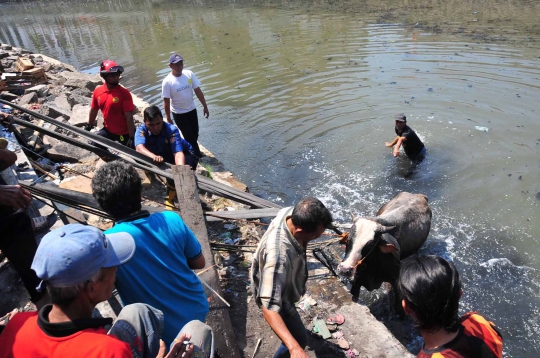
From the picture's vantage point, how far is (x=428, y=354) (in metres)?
2.06

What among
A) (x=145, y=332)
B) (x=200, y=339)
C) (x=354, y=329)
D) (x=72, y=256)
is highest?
(x=72, y=256)

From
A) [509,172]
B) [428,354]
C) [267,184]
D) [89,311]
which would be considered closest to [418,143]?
[509,172]

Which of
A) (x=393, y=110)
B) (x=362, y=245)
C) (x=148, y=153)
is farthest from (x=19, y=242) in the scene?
(x=393, y=110)

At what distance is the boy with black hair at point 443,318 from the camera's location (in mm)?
2025

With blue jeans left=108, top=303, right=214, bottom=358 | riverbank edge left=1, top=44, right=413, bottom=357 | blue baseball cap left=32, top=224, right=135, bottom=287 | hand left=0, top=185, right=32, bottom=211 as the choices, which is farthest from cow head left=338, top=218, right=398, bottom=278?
hand left=0, top=185, right=32, bottom=211

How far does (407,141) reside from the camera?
8.82 meters

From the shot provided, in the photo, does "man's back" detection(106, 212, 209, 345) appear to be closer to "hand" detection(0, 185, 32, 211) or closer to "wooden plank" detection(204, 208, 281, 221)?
"hand" detection(0, 185, 32, 211)

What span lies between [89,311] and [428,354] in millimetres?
1812

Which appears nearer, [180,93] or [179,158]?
[179,158]

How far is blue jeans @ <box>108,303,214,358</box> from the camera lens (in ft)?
6.63

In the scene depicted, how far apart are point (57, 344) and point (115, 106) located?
17.8ft

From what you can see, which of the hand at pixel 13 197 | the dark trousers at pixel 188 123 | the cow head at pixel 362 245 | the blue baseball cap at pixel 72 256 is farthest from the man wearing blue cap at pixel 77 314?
the dark trousers at pixel 188 123

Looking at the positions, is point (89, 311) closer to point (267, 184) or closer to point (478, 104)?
point (267, 184)

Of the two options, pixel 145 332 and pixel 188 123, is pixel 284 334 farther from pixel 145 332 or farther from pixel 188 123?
pixel 188 123
